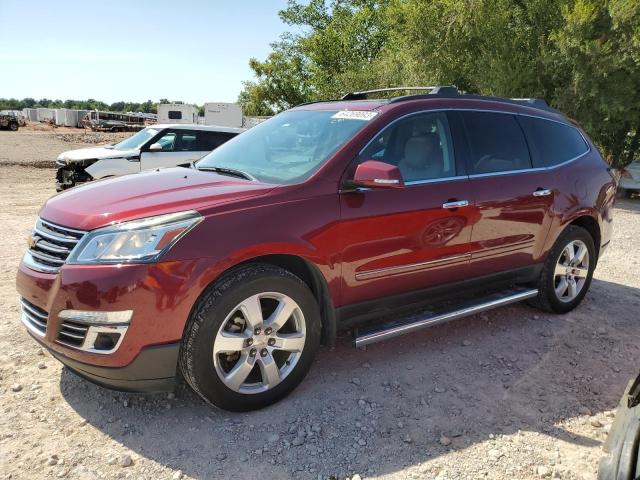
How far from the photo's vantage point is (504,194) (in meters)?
4.05

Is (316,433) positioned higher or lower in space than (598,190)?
lower

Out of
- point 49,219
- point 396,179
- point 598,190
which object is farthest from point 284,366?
point 598,190

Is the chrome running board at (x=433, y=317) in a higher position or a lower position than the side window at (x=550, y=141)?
lower

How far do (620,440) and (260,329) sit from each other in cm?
180

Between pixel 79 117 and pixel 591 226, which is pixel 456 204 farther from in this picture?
pixel 79 117

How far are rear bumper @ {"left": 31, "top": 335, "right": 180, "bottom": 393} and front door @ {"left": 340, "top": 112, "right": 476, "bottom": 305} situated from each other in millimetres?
1120

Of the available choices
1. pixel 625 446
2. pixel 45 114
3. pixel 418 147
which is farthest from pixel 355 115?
pixel 45 114

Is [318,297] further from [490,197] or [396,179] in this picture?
[490,197]

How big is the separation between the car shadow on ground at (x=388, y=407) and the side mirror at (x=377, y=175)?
131cm

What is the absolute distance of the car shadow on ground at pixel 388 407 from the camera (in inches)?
107

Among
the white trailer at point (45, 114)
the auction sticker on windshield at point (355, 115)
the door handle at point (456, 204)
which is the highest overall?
the white trailer at point (45, 114)

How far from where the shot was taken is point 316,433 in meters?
2.91

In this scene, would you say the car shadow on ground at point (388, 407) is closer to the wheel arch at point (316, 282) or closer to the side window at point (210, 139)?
the wheel arch at point (316, 282)

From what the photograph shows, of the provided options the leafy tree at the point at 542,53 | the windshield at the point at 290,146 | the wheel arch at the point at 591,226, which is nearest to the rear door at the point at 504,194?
the wheel arch at the point at 591,226
